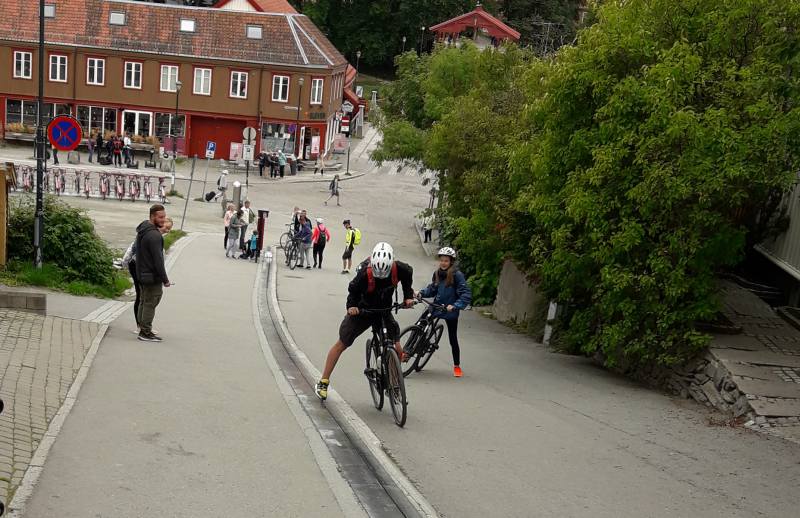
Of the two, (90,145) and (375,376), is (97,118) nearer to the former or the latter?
(90,145)

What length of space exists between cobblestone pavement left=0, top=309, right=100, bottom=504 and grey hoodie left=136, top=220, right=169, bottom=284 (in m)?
1.00

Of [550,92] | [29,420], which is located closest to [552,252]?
[550,92]

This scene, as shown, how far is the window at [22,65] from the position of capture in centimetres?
5541

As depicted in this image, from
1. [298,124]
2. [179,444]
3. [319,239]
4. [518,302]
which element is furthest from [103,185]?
[179,444]

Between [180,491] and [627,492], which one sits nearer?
[180,491]

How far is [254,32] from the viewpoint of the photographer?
57.8 meters

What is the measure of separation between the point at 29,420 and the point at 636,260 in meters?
8.19

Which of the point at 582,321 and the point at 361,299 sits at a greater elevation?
the point at 361,299

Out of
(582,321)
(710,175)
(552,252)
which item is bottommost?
(582,321)

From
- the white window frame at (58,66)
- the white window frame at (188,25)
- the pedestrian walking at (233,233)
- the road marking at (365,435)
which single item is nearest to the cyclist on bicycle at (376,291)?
the road marking at (365,435)

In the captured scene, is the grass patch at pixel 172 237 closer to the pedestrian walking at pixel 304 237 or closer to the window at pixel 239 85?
the pedestrian walking at pixel 304 237

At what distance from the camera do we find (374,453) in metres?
8.12

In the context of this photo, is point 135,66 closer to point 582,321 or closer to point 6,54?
point 6,54

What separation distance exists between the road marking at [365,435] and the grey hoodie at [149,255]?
7.02 ft
